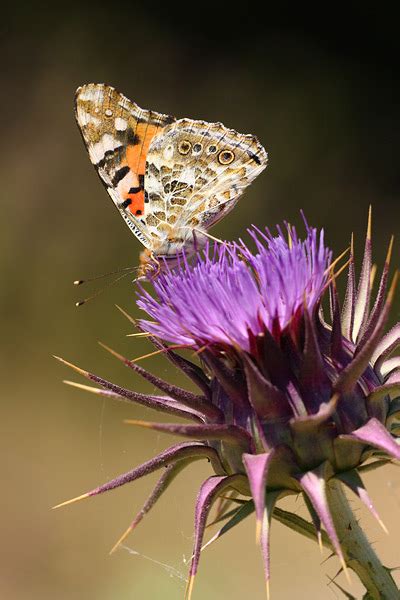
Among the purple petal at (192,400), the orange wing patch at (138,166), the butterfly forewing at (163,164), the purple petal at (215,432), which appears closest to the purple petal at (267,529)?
the purple petal at (215,432)

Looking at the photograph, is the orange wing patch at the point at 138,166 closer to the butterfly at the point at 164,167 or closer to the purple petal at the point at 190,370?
the butterfly at the point at 164,167

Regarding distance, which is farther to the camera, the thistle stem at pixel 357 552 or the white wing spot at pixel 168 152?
the white wing spot at pixel 168 152

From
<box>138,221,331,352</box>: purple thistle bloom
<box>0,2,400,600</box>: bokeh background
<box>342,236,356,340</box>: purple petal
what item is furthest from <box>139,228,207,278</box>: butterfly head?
<box>0,2,400,600</box>: bokeh background

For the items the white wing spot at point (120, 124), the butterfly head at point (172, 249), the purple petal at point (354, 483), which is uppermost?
the white wing spot at point (120, 124)

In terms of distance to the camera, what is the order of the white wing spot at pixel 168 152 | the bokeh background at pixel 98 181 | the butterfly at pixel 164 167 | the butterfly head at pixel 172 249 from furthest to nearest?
the bokeh background at pixel 98 181, the white wing spot at pixel 168 152, the butterfly at pixel 164 167, the butterfly head at pixel 172 249

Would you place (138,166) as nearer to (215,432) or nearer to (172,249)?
(172,249)

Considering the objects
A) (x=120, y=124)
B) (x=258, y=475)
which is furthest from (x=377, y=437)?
(x=120, y=124)

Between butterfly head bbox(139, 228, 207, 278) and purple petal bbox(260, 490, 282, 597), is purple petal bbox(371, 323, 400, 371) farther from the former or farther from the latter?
butterfly head bbox(139, 228, 207, 278)
